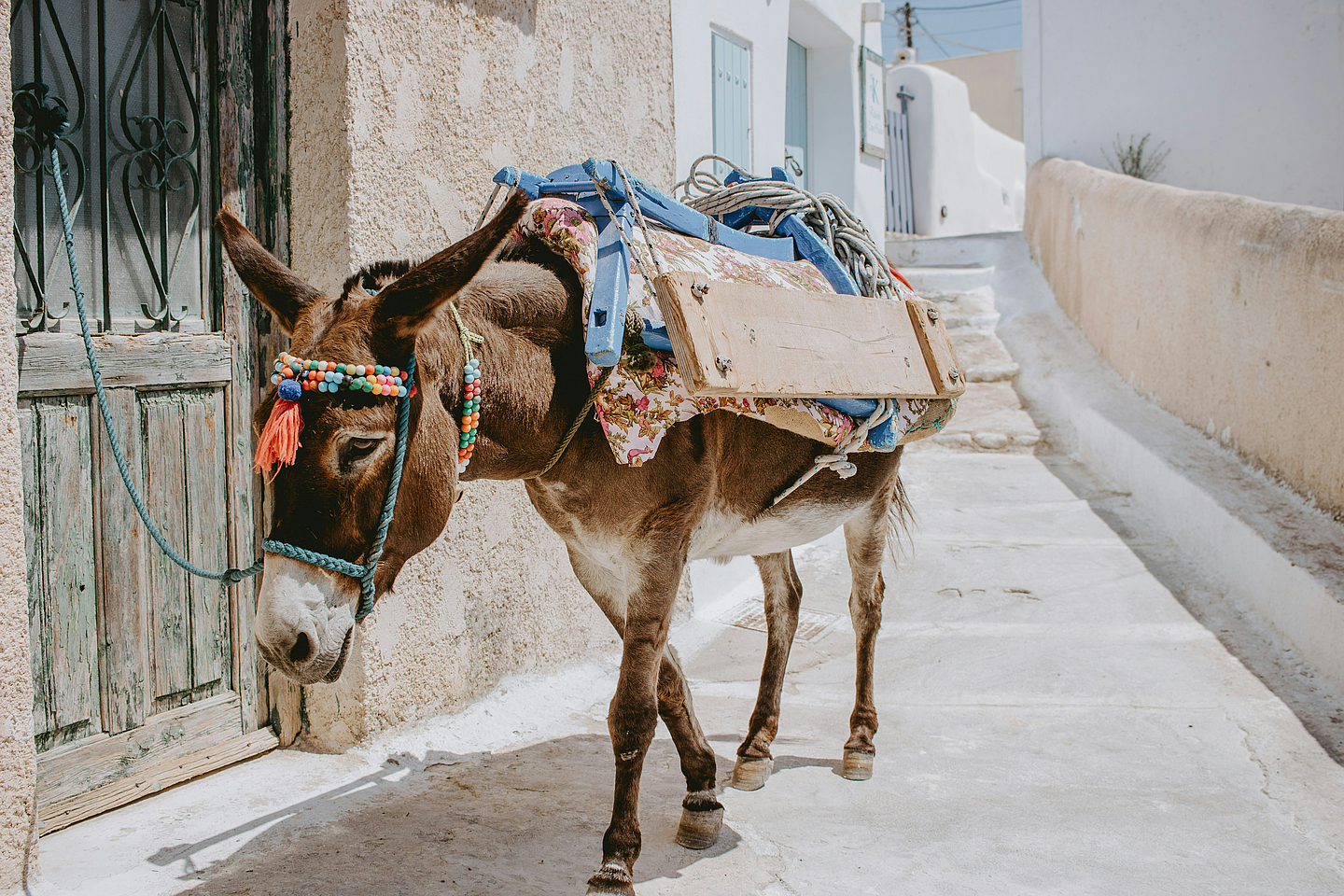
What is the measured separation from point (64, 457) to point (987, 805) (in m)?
2.90

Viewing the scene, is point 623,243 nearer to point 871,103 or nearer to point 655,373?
point 655,373

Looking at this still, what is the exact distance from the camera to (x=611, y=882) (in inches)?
90.7

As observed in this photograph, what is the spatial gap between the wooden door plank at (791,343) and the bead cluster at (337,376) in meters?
0.61

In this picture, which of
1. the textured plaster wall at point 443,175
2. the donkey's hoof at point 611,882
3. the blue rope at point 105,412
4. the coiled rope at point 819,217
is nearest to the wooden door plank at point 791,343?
the coiled rope at point 819,217

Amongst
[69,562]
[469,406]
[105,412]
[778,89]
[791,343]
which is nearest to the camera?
[469,406]

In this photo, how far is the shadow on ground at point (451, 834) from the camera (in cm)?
242

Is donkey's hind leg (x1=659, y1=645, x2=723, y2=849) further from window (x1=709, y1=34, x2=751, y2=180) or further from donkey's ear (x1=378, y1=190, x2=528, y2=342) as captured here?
window (x1=709, y1=34, x2=751, y2=180)

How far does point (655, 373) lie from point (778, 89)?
4356mm

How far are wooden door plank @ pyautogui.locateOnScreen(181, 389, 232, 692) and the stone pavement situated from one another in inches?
15.1

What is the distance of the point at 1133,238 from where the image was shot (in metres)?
7.64

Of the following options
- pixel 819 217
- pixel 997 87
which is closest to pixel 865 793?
pixel 819 217

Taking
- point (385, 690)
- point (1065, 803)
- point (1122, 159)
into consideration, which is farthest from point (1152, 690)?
point (1122, 159)

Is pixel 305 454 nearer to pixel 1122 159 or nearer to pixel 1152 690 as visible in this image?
pixel 1152 690

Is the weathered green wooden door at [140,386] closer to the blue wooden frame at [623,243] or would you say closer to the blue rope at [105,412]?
the blue rope at [105,412]
